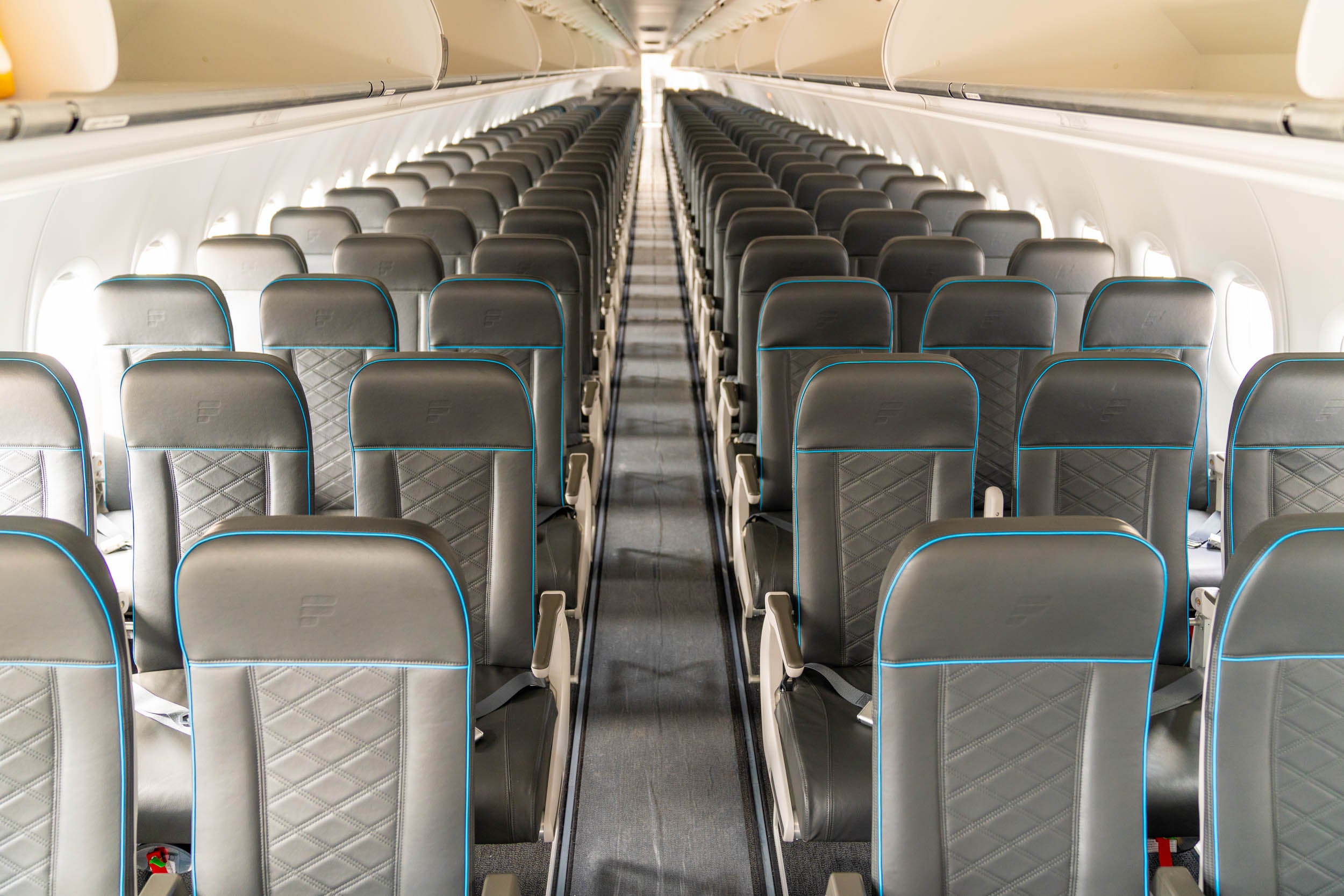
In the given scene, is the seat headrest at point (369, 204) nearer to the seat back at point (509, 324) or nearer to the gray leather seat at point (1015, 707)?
the seat back at point (509, 324)

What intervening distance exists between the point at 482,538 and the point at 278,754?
1.11 meters

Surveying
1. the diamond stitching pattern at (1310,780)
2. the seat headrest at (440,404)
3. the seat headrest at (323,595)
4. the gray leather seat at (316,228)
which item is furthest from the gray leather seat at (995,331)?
the gray leather seat at (316,228)

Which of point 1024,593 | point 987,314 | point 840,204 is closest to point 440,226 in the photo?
point 840,204

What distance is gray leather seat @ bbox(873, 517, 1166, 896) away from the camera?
1724 mm

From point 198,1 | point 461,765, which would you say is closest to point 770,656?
point 461,765

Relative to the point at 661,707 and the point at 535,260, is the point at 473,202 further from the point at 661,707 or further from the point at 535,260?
the point at 661,707

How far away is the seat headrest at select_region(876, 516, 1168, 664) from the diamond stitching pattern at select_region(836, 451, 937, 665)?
1118mm

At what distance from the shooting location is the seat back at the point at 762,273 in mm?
4695

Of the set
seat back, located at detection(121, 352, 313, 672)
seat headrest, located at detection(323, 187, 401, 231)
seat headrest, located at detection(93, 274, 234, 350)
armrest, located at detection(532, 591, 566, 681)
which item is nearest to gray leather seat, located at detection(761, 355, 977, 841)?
armrest, located at detection(532, 591, 566, 681)

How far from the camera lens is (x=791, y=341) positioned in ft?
12.5

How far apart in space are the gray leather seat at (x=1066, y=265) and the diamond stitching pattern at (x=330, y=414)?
313cm

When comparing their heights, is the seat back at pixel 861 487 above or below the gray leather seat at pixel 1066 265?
below

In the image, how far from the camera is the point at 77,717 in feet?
5.53

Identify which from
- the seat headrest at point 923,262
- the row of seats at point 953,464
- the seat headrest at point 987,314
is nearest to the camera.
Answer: the row of seats at point 953,464
